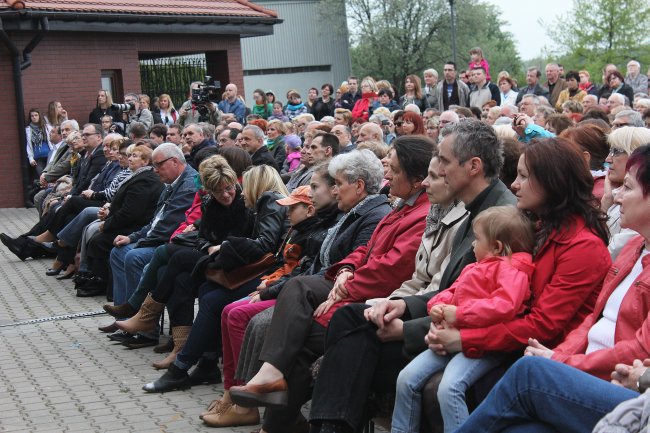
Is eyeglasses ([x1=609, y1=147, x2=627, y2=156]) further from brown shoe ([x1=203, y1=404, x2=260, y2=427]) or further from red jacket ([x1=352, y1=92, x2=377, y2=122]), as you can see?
red jacket ([x1=352, y1=92, x2=377, y2=122])

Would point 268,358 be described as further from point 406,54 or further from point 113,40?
point 406,54

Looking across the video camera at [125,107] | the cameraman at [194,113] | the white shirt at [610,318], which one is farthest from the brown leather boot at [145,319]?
the video camera at [125,107]

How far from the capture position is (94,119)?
66.5ft

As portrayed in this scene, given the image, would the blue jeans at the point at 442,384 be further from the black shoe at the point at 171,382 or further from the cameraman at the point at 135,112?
the cameraman at the point at 135,112

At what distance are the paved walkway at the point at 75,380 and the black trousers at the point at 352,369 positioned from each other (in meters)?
1.40

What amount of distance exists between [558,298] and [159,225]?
5446 millimetres

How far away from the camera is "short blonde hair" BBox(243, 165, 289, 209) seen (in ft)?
25.0

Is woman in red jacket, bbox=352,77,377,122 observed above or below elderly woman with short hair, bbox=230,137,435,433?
above

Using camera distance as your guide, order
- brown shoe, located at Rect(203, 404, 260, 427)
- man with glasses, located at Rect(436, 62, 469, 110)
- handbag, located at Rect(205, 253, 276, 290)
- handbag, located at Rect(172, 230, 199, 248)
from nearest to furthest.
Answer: brown shoe, located at Rect(203, 404, 260, 427)
handbag, located at Rect(205, 253, 276, 290)
handbag, located at Rect(172, 230, 199, 248)
man with glasses, located at Rect(436, 62, 469, 110)

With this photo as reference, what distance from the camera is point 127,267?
918 cm

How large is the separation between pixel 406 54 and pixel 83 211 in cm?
3313

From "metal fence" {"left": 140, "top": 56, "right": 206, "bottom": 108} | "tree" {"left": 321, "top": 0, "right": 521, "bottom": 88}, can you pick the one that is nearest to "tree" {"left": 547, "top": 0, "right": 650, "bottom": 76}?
"tree" {"left": 321, "top": 0, "right": 521, "bottom": 88}

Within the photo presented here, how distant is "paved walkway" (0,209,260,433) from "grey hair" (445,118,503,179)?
87.0 inches

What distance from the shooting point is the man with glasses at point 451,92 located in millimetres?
16031
